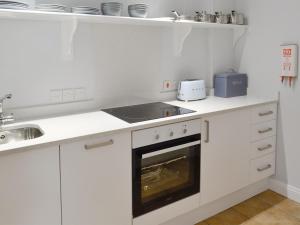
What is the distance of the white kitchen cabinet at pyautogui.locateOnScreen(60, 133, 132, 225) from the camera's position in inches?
66.0

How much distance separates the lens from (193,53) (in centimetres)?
286

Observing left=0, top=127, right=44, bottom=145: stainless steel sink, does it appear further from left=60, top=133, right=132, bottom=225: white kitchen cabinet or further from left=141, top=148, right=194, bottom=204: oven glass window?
left=141, top=148, right=194, bottom=204: oven glass window

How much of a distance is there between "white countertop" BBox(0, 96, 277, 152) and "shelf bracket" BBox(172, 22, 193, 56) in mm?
542

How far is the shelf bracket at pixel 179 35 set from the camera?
258cm

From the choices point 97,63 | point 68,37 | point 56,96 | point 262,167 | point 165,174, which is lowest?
point 262,167

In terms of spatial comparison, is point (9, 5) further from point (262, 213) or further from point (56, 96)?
point (262, 213)

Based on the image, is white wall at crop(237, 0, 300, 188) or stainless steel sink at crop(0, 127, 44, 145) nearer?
stainless steel sink at crop(0, 127, 44, 145)

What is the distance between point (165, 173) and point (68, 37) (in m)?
1.17

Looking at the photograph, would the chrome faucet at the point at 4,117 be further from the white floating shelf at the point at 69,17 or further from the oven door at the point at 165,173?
the oven door at the point at 165,173

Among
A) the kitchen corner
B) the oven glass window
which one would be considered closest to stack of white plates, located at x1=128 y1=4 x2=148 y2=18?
the kitchen corner

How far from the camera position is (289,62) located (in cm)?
258

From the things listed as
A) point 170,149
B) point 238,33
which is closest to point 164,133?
point 170,149

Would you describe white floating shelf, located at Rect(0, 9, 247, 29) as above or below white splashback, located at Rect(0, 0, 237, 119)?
above

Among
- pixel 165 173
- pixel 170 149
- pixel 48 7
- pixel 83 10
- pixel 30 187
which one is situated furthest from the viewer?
pixel 165 173
